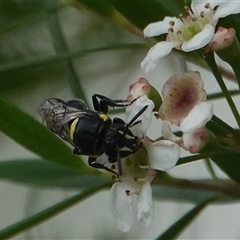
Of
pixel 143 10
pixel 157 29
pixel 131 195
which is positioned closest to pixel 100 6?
pixel 143 10

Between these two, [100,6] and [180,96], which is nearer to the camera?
[180,96]

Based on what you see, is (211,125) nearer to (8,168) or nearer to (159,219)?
(8,168)

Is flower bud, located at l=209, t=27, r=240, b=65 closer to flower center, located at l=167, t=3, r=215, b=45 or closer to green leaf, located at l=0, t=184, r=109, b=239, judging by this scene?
flower center, located at l=167, t=3, r=215, b=45

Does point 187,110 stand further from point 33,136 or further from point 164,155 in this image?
point 33,136

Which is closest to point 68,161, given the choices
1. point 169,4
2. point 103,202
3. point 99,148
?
point 99,148

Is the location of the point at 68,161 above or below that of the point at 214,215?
below

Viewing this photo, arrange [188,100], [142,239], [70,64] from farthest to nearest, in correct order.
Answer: [142,239] → [70,64] → [188,100]
